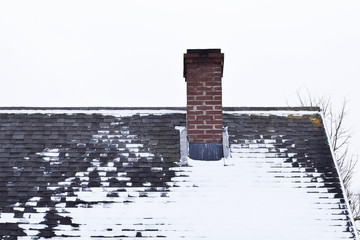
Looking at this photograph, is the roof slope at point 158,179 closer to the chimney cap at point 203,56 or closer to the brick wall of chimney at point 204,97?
the brick wall of chimney at point 204,97

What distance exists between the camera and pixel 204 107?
7320 mm

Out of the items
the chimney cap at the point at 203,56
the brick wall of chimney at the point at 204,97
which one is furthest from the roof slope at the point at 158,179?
the chimney cap at the point at 203,56

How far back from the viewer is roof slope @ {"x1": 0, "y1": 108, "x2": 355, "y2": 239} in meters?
6.21

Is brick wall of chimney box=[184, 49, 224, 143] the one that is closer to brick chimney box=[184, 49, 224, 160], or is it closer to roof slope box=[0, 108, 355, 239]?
brick chimney box=[184, 49, 224, 160]

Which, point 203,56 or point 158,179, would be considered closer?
point 158,179

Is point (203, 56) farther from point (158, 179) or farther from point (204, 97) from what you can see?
point (158, 179)

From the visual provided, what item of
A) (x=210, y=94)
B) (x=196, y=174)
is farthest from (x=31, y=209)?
(x=210, y=94)

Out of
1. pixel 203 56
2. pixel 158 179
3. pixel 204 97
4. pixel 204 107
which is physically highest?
pixel 203 56

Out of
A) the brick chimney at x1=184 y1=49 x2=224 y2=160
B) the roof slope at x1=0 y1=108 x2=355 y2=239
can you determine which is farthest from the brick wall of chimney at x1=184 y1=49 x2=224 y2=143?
the roof slope at x1=0 y1=108 x2=355 y2=239

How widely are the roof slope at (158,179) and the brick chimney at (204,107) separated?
1.22 feet

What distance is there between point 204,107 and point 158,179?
1.59 meters

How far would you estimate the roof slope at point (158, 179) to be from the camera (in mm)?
6211

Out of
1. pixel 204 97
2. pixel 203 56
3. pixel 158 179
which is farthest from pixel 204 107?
pixel 158 179

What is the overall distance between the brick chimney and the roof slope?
37 cm
